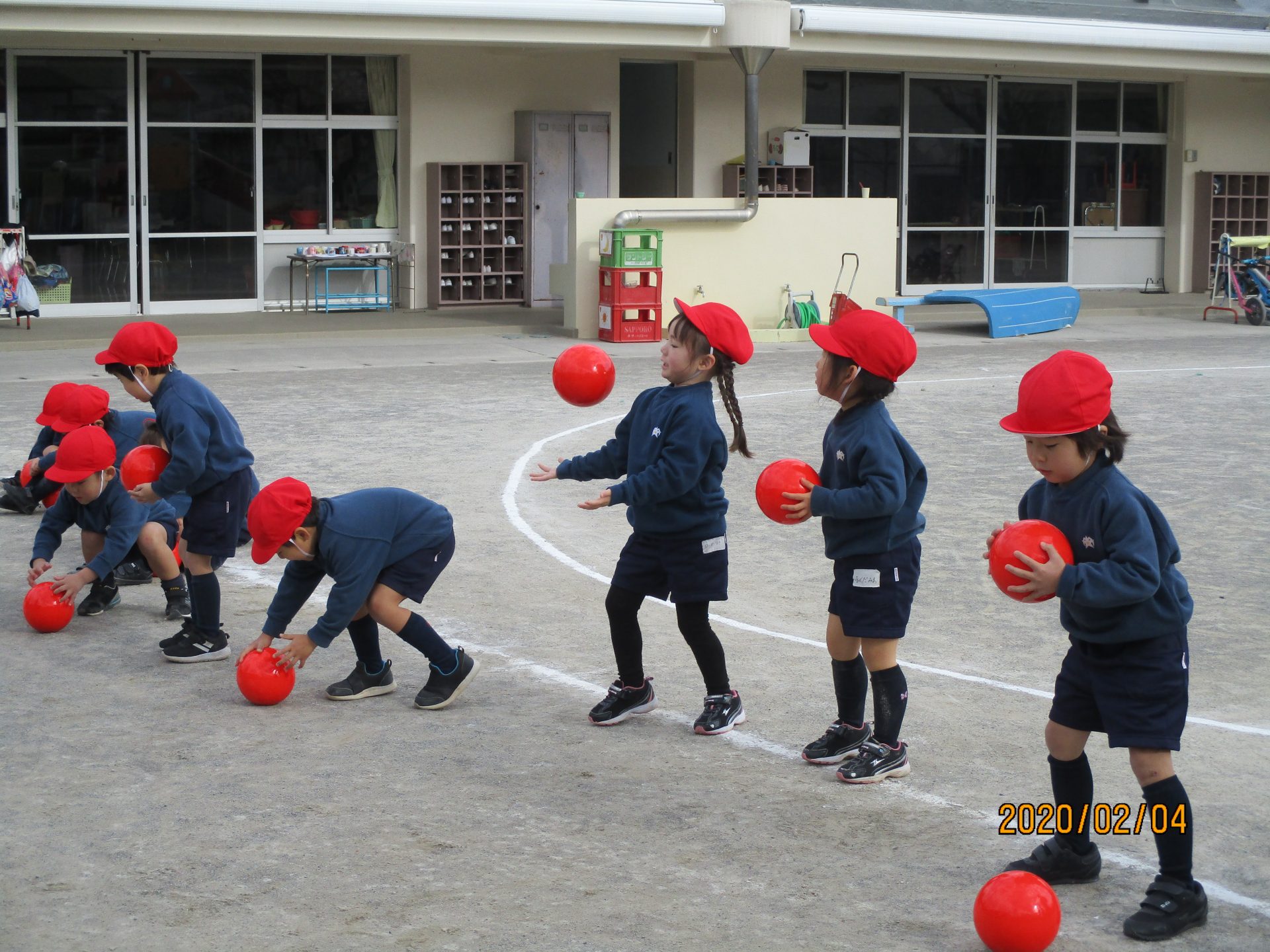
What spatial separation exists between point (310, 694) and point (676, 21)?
54.3 feet

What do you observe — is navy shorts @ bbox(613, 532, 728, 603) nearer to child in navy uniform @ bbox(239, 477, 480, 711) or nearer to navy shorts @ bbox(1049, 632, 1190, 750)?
child in navy uniform @ bbox(239, 477, 480, 711)

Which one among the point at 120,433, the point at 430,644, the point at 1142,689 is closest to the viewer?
the point at 1142,689

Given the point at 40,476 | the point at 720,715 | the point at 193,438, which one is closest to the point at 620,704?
the point at 720,715

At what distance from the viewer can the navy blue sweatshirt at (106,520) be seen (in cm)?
704

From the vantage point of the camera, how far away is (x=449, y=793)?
5199mm

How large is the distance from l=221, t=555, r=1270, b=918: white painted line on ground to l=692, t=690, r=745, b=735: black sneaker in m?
0.04

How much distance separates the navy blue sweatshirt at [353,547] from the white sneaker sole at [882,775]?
1.91 m

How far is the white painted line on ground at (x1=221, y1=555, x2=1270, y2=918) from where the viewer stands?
14.5 feet

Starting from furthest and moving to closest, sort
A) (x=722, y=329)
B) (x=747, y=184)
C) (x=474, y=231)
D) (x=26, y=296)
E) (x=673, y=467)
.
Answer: (x=474, y=231)
(x=747, y=184)
(x=26, y=296)
(x=722, y=329)
(x=673, y=467)

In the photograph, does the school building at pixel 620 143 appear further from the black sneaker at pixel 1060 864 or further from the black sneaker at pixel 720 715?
the black sneaker at pixel 1060 864

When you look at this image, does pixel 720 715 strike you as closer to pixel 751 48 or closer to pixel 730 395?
pixel 730 395

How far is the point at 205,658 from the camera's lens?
22.3 ft

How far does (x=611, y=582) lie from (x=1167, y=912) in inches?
141

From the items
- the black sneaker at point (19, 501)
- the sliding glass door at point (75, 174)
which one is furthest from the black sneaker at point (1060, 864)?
the sliding glass door at point (75, 174)
